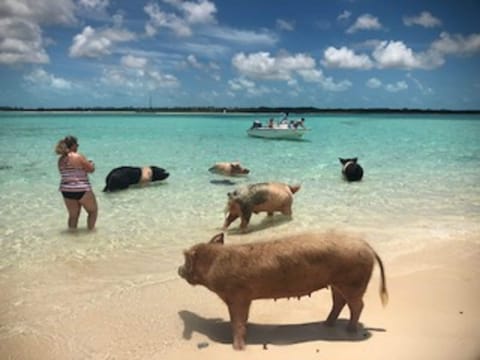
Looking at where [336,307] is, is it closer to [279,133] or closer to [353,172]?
[353,172]

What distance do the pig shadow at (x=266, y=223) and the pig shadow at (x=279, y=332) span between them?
11.1 feet

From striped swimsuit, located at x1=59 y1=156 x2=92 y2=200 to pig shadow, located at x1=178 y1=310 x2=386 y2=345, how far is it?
3.29 m

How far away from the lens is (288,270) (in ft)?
10.5

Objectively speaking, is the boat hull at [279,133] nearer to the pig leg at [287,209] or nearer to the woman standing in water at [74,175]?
the pig leg at [287,209]

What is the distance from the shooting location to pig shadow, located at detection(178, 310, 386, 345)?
10.8ft

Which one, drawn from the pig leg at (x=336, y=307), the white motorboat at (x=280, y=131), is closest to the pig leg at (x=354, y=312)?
the pig leg at (x=336, y=307)

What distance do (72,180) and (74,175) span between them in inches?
3.3

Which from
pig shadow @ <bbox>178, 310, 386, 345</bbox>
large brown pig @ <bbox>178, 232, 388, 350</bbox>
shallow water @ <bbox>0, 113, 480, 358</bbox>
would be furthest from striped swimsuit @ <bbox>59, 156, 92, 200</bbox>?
large brown pig @ <bbox>178, 232, 388, 350</bbox>

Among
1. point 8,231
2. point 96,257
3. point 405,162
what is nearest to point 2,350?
point 96,257

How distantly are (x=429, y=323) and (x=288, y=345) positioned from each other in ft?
3.31

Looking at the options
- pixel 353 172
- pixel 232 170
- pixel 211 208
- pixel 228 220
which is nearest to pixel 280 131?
pixel 232 170

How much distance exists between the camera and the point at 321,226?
290 inches

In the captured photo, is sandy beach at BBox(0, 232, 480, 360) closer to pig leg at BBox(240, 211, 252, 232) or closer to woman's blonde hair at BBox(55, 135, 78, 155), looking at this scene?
woman's blonde hair at BBox(55, 135, 78, 155)

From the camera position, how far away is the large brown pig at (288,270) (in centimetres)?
318
